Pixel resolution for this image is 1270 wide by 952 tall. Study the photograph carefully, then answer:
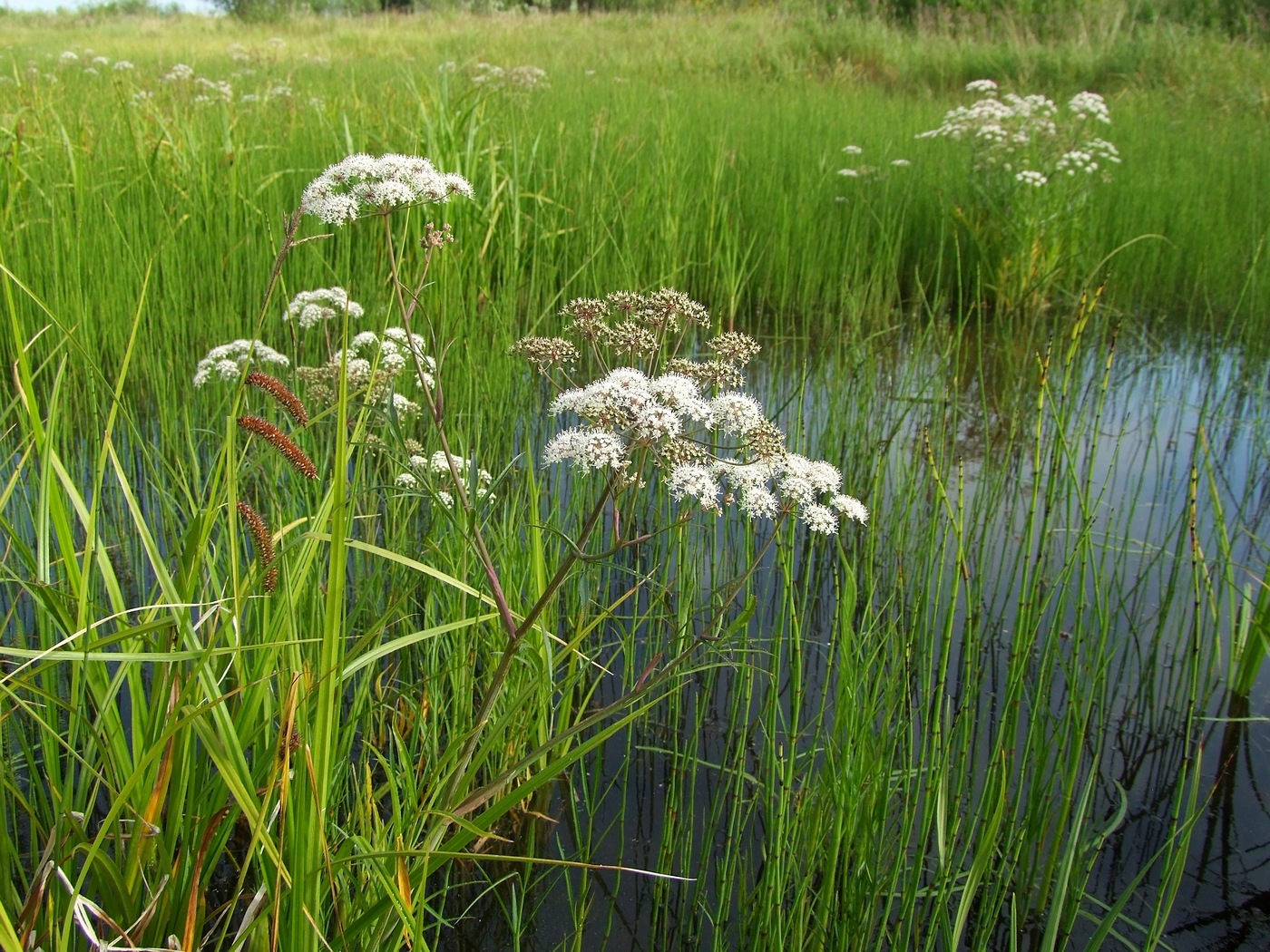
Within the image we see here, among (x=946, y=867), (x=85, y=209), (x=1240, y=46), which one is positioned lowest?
(x=946, y=867)

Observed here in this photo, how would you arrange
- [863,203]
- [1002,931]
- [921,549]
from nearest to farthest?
[1002,931] → [921,549] → [863,203]

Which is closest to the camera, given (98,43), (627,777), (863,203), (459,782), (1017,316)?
(459,782)

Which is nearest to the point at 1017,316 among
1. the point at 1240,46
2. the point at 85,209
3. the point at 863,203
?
the point at 863,203

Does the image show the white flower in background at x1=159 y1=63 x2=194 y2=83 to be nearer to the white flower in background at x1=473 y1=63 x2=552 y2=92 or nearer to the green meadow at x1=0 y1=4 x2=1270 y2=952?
the green meadow at x1=0 y1=4 x2=1270 y2=952

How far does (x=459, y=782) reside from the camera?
1.51m

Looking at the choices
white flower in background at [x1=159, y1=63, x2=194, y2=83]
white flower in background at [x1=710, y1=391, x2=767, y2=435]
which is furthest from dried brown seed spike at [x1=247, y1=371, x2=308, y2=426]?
white flower in background at [x1=159, y1=63, x2=194, y2=83]

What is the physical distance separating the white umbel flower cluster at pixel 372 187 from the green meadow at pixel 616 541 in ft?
0.20

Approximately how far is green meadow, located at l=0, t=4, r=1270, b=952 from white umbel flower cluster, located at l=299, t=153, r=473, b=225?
61 mm

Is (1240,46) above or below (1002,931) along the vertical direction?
above

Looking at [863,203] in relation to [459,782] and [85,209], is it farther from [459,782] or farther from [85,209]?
[459,782]

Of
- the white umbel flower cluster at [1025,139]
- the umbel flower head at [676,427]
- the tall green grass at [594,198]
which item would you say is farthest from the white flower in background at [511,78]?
the umbel flower head at [676,427]

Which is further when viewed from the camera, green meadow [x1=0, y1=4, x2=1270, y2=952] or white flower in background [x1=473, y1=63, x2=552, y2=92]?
white flower in background [x1=473, y1=63, x2=552, y2=92]

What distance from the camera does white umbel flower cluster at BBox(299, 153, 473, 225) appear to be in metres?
1.72

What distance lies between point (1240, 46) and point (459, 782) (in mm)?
13265
